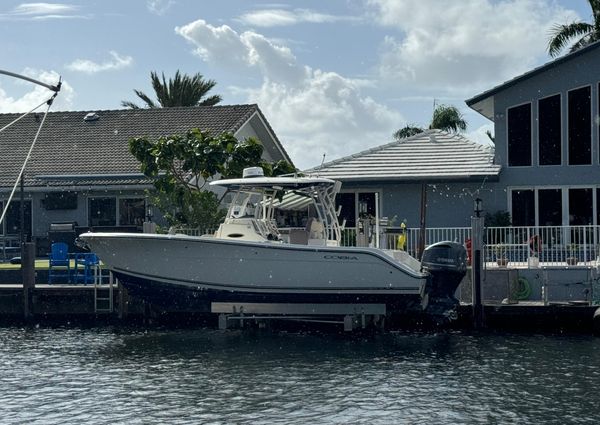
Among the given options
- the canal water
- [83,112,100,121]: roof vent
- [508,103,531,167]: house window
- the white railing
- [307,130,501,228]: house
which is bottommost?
the canal water

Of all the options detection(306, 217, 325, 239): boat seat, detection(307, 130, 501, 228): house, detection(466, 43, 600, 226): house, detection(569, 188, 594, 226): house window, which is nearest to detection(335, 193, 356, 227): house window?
detection(307, 130, 501, 228): house

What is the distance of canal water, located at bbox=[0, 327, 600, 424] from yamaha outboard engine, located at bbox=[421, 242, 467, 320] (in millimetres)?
621

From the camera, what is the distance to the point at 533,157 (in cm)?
2959

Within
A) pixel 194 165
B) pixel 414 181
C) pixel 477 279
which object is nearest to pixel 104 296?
pixel 194 165

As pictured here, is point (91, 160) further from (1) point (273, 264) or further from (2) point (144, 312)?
(1) point (273, 264)

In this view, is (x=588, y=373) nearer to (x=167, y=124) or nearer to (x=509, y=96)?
(x=509, y=96)

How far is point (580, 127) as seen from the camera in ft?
95.7

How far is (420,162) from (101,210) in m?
10.9

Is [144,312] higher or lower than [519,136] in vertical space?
lower

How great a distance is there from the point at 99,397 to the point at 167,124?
73.4ft

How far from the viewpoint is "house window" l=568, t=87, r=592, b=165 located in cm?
2911

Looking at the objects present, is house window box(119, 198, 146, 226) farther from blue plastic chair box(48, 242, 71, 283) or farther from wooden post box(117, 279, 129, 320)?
wooden post box(117, 279, 129, 320)

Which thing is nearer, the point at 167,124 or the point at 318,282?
the point at 318,282

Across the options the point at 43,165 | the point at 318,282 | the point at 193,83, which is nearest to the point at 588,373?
the point at 318,282
